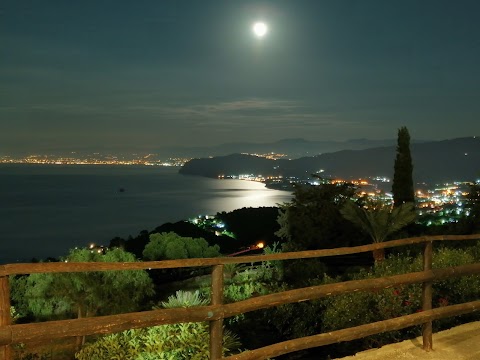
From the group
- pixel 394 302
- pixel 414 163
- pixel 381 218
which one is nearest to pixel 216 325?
pixel 394 302

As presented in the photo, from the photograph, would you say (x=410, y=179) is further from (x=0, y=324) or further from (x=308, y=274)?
(x=0, y=324)

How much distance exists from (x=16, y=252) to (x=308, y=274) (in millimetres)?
48017

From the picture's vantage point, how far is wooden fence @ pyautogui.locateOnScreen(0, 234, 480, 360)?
2.53m

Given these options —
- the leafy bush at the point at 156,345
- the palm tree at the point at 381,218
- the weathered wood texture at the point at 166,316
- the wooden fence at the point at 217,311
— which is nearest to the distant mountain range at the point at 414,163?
the palm tree at the point at 381,218

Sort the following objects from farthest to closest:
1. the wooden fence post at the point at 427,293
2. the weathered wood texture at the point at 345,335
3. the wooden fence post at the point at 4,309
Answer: the wooden fence post at the point at 427,293 < the weathered wood texture at the point at 345,335 < the wooden fence post at the point at 4,309

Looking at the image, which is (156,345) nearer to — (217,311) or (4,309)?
(217,311)

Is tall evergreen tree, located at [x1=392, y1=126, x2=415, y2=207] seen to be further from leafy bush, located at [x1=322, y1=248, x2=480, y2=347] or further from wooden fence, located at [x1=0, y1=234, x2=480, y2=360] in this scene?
wooden fence, located at [x1=0, y1=234, x2=480, y2=360]

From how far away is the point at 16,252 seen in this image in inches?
2082

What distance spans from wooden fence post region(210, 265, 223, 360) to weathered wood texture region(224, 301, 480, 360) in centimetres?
8

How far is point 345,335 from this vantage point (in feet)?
11.9

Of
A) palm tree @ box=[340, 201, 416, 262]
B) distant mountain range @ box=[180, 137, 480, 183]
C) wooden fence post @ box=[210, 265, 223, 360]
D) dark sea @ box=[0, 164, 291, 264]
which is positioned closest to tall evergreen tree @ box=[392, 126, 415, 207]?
palm tree @ box=[340, 201, 416, 262]

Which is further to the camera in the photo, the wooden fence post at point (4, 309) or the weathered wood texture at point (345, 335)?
the weathered wood texture at point (345, 335)

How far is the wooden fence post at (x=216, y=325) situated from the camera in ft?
10.2

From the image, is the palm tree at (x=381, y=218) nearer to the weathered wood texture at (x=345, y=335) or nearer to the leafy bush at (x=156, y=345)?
the weathered wood texture at (x=345, y=335)
